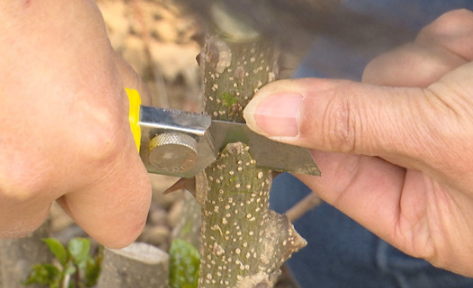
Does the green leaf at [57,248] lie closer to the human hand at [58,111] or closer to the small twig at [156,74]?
the small twig at [156,74]

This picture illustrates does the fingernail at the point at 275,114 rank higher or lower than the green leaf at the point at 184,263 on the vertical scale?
higher

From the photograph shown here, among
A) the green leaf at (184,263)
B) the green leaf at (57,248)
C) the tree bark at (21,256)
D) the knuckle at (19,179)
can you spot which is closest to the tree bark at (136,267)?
the green leaf at (184,263)

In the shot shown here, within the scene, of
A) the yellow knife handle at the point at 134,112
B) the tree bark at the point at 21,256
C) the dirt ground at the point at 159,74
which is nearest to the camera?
the yellow knife handle at the point at 134,112

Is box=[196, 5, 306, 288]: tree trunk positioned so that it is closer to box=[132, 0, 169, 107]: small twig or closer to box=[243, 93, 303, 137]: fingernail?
box=[243, 93, 303, 137]: fingernail

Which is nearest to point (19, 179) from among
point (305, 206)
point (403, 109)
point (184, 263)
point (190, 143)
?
point (190, 143)

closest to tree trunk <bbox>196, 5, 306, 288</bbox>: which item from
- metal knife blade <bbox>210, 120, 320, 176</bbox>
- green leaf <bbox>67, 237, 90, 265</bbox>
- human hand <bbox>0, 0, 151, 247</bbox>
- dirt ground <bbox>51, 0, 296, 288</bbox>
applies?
metal knife blade <bbox>210, 120, 320, 176</bbox>

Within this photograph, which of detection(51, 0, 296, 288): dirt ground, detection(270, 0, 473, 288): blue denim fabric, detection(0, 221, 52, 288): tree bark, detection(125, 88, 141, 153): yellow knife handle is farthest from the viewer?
detection(51, 0, 296, 288): dirt ground

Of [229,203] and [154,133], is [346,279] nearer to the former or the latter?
[229,203]

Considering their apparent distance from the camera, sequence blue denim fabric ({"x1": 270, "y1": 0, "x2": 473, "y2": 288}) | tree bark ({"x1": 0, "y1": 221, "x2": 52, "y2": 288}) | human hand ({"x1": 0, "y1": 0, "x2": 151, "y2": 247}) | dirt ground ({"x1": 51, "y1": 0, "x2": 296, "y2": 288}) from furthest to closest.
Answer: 1. dirt ground ({"x1": 51, "y1": 0, "x2": 296, "y2": 288})
2. tree bark ({"x1": 0, "y1": 221, "x2": 52, "y2": 288})
3. blue denim fabric ({"x1": 270, "y1": 0, "x2": 473, "y2": 288})
4. human hand ({"x1": 0, "y1": 0, "x2": 151, "y2": 247})
